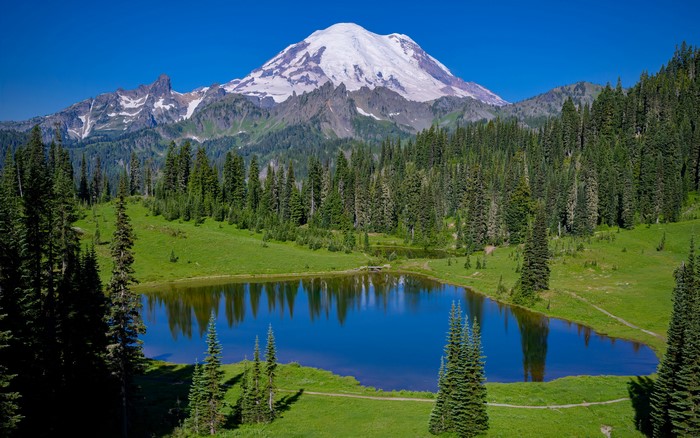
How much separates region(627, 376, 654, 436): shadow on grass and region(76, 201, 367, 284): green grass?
243ft

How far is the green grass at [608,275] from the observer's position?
70812 millimetres

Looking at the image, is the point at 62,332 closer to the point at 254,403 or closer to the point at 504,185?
the point at 254,403

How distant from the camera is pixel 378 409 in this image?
132 feet

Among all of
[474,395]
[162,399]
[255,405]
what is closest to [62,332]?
[162,399]

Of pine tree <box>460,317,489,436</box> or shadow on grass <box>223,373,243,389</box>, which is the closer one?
pine tree <box>460,317,489,436</box>

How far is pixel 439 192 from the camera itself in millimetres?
170125

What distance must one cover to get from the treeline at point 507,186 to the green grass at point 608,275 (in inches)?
527

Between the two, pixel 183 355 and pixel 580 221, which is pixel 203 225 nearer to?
pixel 183 355

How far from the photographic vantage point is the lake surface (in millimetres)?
56062

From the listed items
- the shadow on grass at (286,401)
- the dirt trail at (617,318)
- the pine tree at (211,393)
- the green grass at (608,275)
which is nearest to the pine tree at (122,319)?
the pine tree at (211,393)

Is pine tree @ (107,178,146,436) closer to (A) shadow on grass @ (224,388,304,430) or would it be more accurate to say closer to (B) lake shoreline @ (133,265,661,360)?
(A) shadow on grass @ (224,388,304,430)

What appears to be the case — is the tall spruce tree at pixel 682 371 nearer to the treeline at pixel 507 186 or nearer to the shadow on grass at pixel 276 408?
the shadow on grass at pixel 276 408

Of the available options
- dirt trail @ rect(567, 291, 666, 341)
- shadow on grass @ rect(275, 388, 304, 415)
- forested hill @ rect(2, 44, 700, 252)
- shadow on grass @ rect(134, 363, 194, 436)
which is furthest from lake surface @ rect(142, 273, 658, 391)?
forested hill @ rect(2, 44, 700, 252)

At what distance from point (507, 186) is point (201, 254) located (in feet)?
315
